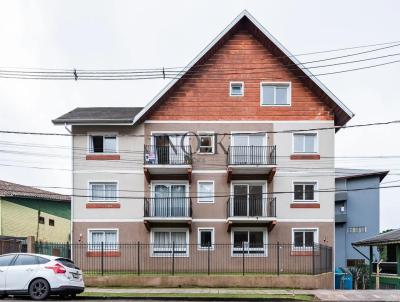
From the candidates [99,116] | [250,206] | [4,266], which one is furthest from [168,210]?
[4,266]

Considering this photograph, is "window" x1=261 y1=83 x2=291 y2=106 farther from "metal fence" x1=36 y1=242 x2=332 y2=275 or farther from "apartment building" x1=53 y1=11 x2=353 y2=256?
"metal fence" x1=36 y1=242 x2=332 y2=275

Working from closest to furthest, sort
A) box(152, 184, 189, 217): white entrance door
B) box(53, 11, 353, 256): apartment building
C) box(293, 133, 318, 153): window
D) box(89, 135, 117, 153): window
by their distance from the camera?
1. box(152, 184, 189, 217): white entrance door
2. box(53, 11, 353, 256): apartment building
3. box(293, 133, 318, 153): window
4. box(89, 135, 117, 153): window

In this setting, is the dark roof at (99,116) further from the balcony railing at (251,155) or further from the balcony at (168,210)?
the balcony railing at (251,155)

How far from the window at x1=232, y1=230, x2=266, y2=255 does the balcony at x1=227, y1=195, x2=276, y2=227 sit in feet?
2.68

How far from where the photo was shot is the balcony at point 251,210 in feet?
102

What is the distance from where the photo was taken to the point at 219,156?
32375 millimetres

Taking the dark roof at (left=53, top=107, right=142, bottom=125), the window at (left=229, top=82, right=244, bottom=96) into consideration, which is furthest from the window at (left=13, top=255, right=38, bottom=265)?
the window at (left=229, top=82, right=244, bottom=96)

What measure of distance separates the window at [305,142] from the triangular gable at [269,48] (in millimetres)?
1837

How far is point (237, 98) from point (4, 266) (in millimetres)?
16758

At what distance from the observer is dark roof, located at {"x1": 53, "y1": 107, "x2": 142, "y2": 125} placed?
103 feet

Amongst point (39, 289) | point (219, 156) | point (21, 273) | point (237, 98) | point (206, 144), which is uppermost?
point (237, 98)

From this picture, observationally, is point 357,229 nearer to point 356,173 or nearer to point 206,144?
point 356,173

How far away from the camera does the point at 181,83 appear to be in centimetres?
3250

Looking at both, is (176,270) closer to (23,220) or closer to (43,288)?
(43,288)
